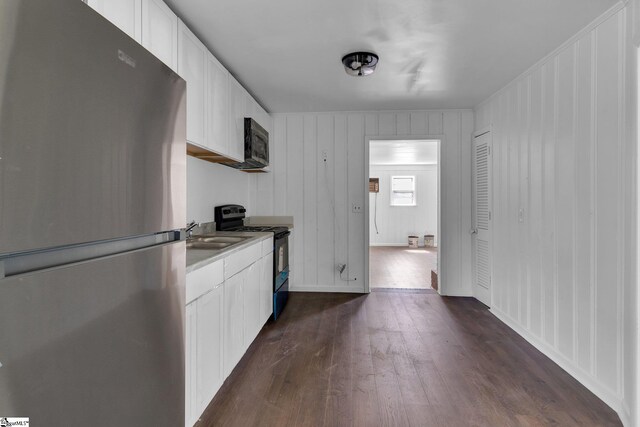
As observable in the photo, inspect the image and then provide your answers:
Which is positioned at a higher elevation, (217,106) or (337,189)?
(217,106)

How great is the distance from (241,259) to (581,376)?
246 centimetres

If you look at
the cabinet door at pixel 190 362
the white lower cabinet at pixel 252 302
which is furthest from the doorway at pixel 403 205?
the cabinet door at pixel 190 362

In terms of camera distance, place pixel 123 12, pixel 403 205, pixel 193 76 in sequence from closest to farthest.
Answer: pixel 123 12
pixel 193 76
pixel 403 205

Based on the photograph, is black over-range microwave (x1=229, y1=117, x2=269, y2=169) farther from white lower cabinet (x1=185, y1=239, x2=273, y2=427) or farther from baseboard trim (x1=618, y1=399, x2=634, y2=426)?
baseboard trim (x1=618, y1=399, x2=634, y2=426)

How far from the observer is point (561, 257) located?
2326mm

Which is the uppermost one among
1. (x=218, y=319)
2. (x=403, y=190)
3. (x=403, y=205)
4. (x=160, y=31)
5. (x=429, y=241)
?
(x=160, y=31)

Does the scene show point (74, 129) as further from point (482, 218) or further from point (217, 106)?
point (482, 218)

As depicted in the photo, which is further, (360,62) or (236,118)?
(236,118)

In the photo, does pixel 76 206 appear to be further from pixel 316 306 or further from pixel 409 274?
pixel 409 274

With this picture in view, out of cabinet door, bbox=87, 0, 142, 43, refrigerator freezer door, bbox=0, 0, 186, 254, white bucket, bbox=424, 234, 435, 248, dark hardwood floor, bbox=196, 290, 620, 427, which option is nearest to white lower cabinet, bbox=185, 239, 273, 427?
dark hardwood floor, bbox=196, 290, 620, 427

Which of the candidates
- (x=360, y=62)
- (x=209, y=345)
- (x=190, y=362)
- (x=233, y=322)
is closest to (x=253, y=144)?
(x=360, y=62)

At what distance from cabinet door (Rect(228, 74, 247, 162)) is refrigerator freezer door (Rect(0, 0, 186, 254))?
1.73 metres

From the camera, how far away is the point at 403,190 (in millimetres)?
9172

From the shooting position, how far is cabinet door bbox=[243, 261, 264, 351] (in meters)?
2.38
